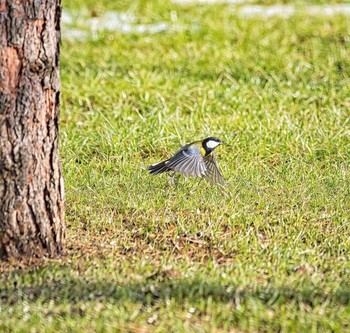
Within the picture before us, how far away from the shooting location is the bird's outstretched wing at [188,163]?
5.01 meters

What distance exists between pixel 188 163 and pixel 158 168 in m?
0.24

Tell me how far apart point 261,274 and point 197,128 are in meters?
2.25

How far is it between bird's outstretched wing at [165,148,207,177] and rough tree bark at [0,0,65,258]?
2.96 feet

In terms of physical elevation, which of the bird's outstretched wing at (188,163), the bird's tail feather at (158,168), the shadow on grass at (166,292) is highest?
the bird's outstretched wing at (188,163)

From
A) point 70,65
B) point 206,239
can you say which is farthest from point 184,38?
point 206,239

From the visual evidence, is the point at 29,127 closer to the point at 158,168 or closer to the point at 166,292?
the point at 166,292

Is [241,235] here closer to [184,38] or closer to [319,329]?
[319,329]

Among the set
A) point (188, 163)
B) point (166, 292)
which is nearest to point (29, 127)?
point (166, 292)

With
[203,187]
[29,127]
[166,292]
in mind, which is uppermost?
[29,127]

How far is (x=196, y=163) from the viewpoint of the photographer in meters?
5.08

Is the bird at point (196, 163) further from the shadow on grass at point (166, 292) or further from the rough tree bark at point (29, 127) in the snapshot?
the shadow on grass at point (166, 292)

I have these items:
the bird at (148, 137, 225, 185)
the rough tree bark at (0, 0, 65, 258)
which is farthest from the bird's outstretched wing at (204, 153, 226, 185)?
the rough tree bark at (0, 0, 65, 258)

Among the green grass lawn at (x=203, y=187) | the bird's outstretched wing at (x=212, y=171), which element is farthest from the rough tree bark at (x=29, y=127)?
the bird's outstretched wing at (x=212, y=171)

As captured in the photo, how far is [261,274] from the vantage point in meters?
4.18
